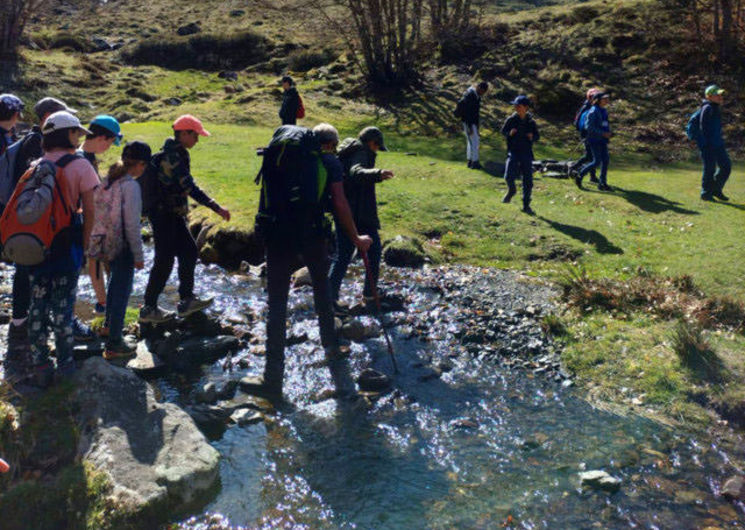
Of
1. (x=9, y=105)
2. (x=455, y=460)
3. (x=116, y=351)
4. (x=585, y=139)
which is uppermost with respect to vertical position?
(x=9, y=105)

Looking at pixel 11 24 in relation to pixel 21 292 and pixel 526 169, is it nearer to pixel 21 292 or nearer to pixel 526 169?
pixel 526 169

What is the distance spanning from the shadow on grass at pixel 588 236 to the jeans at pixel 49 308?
9.50 meters

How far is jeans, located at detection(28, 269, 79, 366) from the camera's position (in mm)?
6559

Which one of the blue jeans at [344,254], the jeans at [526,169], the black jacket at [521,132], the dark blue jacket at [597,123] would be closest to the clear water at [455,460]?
the blue jeans at [344,254]

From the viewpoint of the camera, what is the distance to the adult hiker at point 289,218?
7262 mm

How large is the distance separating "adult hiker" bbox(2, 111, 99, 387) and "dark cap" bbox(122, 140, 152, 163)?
60 centimetres

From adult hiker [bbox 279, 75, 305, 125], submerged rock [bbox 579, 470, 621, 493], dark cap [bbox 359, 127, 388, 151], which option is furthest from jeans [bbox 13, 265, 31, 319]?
adult hiker [bbox 279, 75, 305, 125]

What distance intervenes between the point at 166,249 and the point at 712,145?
518 inches

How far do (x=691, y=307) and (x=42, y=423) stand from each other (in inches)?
333

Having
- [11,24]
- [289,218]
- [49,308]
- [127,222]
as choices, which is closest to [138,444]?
[49,308]

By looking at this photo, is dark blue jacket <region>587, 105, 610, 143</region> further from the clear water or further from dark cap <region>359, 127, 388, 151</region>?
the clear water

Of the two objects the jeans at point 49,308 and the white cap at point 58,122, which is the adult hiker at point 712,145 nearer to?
the white cap at point 58,122

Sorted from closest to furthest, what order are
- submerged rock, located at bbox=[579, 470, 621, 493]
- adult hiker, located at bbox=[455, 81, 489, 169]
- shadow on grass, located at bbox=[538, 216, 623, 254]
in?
submerged rock, located at bbox=[579, 470, 621, 493] < shadow on grass, located at bbox=[538, 216, 623, 254] < adult hiker, located at bbox=[455, 81, 489, 169]

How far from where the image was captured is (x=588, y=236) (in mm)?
13375
